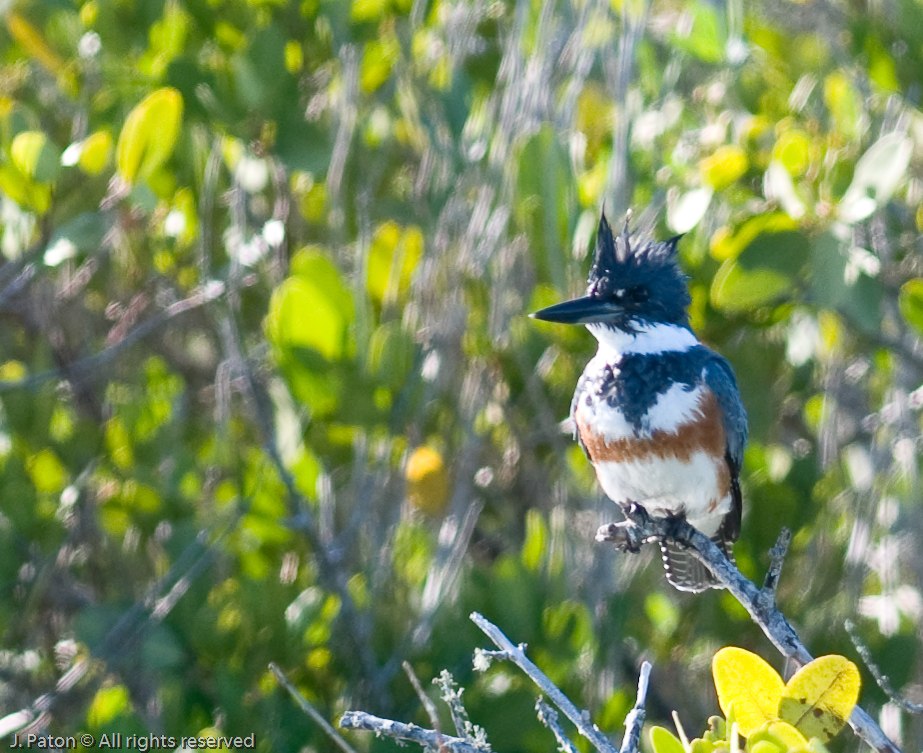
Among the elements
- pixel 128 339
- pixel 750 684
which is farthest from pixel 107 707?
pixel 750 684

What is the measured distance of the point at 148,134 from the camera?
2527 millimetres

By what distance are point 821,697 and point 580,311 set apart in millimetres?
1281

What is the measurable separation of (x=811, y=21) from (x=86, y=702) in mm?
3126

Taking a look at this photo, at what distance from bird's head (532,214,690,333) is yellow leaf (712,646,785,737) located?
4.10 feet

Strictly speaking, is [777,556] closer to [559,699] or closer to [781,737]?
[559,699]

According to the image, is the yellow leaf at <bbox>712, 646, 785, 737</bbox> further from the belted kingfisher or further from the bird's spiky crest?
the bird's spiky crest

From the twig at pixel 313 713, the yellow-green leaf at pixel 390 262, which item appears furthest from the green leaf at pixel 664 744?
the yellow-green leaf at pixel 390 262

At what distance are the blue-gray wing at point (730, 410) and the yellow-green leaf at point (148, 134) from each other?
133cm

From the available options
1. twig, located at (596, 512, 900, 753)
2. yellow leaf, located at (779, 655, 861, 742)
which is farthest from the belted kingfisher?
yellow leaf, located at (779, 655, 861, 742)

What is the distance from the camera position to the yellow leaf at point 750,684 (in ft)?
4.59

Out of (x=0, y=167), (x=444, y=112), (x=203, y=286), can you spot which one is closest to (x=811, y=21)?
(x=444, y=112)

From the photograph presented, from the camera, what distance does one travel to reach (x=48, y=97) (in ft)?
11.1

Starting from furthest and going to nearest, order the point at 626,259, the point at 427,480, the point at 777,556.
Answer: the point at 427,480, the point at 626,259, the point at 777,556

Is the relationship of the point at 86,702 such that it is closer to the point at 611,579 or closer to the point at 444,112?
the point at 611,579
